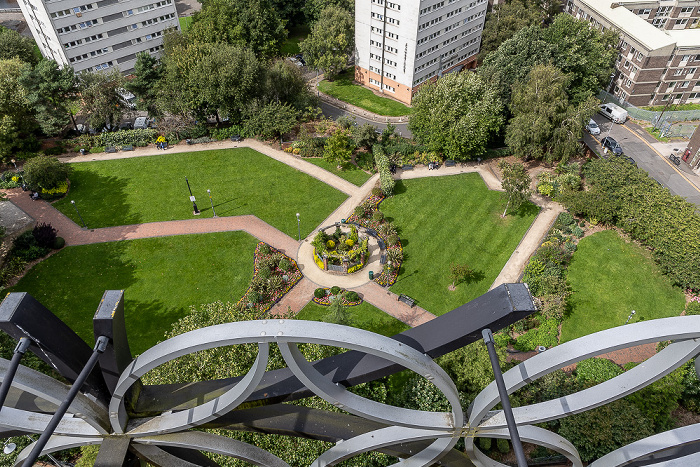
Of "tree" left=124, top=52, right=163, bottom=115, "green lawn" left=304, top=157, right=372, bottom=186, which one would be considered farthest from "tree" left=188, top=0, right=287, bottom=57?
"green lawn" left=304, top=157, right=372, bottom=186

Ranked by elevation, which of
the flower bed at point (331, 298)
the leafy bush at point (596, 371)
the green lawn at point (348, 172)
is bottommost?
the flower bed at point (331, 298)

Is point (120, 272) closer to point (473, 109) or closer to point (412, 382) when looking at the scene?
point (412, 382)

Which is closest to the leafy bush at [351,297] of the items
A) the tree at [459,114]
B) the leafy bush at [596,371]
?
the leafy bush at [596,371]

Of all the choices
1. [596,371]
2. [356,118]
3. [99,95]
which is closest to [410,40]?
[356,118]

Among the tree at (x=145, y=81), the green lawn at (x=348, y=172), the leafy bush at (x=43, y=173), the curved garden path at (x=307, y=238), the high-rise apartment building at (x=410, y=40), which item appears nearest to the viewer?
the curved garden path at (x=307, y=238)

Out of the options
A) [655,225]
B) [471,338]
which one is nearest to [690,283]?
[655,225]

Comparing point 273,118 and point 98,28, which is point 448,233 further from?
point 98,28

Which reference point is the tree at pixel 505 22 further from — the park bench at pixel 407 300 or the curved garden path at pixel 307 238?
the park bench at pixel 407 300
